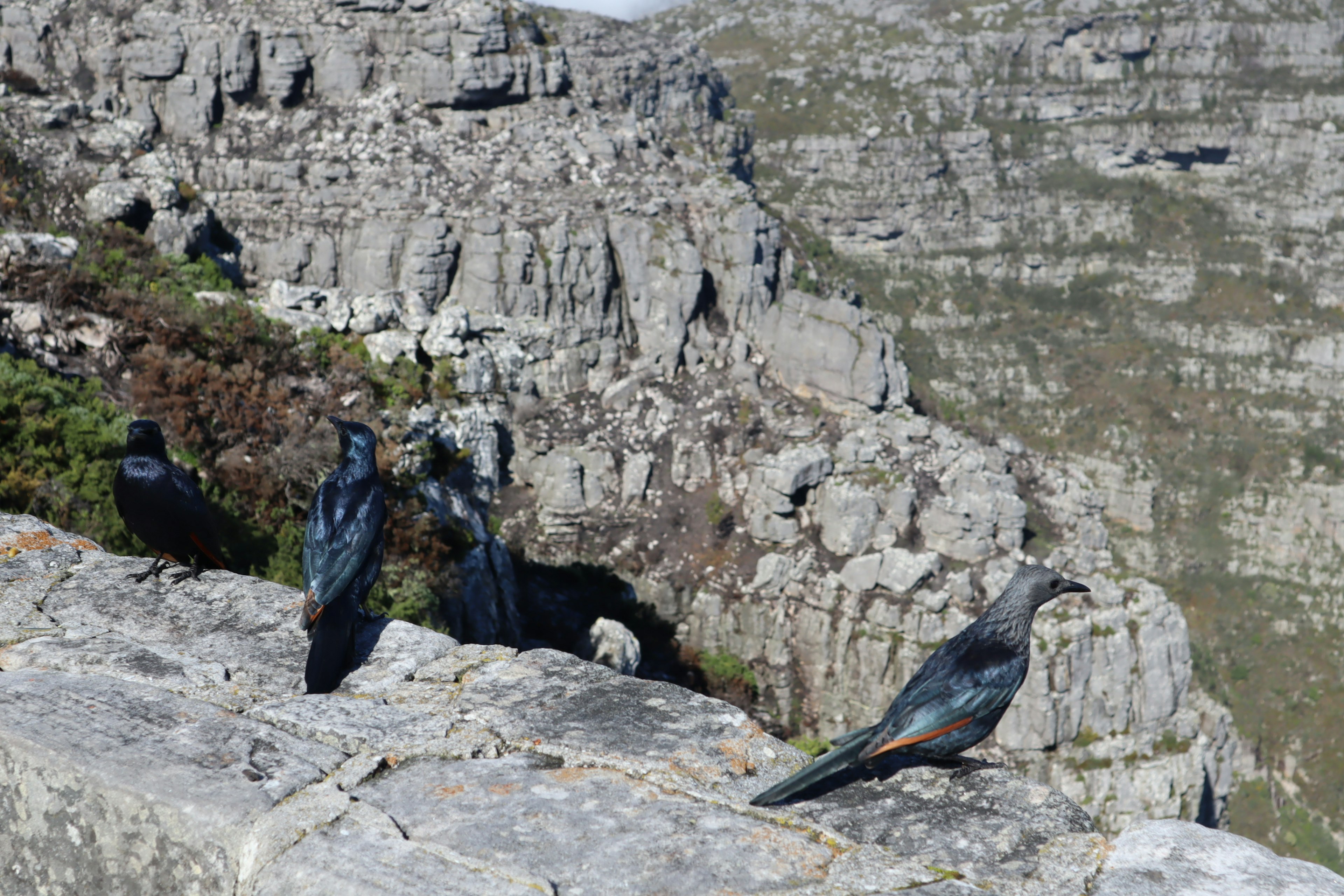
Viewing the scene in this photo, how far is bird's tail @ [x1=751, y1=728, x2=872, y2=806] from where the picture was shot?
263 cm

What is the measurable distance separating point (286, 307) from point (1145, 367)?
72.2 m

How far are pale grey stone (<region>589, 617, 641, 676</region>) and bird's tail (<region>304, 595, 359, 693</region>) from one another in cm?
1498

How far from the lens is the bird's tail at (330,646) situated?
10.4 ft

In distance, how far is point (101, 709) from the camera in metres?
2.74

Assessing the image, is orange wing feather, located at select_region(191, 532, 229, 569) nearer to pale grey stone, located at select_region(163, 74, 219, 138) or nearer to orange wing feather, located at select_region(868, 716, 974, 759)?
orange wing feather, located at select_region(868, 716, 974, 759)

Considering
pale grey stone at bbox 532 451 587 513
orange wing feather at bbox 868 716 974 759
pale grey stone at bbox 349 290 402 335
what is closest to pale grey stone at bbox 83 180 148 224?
pale grey stone at bbox 349 290 402 335

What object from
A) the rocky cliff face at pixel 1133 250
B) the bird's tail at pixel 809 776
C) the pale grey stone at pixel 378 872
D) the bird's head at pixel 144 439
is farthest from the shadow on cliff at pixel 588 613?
the rocky cliff face at pixel 1133 250

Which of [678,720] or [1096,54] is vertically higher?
[1096,54]

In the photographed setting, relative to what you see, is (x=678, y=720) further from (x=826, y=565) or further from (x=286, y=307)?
(x=826, y=565)

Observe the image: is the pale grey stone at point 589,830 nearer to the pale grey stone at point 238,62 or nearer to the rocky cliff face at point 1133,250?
the pale grey stone at point 238,62

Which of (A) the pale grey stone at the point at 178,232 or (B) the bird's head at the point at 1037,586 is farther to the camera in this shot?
(A) the pale grey stone at the point at 178,232

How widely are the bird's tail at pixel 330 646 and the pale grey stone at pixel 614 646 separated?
14981mm

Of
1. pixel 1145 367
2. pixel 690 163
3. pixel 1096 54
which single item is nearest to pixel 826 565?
pixel 690 163

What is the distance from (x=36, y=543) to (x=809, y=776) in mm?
3735
